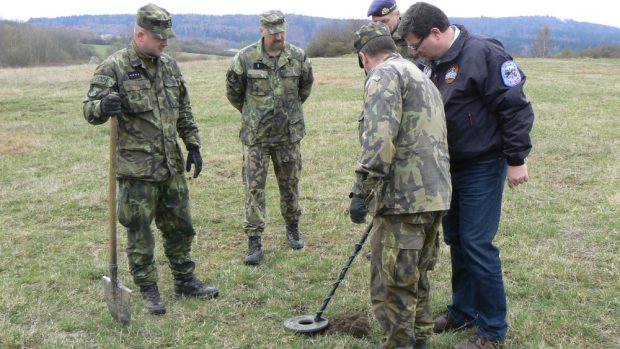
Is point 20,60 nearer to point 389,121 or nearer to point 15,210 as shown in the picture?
point 15,210

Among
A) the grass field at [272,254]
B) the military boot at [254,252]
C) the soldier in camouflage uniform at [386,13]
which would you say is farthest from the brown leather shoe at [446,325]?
the soldier in camouflage uniform at [386,13]

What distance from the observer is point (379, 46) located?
3.78 metres

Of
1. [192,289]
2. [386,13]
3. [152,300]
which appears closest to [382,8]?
[386,13]

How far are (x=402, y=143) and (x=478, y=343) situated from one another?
165 centimetres

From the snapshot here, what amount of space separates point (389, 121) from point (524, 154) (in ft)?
3.34

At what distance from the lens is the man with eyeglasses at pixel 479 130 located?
392cm

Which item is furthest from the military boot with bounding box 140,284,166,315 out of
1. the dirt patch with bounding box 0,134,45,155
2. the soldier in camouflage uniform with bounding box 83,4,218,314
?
the dirt patch with bounding box 0,134,45,155

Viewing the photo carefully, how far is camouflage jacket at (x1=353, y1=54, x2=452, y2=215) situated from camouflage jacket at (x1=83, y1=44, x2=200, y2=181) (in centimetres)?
194

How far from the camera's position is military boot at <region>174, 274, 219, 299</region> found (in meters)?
5.48

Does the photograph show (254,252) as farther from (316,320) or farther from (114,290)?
(114,290)

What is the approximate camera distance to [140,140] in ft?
16.2

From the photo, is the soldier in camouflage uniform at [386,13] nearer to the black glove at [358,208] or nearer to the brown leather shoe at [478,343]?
the black glove at [358,208]

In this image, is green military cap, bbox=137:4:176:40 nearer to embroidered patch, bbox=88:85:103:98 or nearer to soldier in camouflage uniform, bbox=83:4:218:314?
soldier in camouflage uniform, bbox=83:4:218:314

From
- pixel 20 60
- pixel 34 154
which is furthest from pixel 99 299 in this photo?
pixel 20 60
